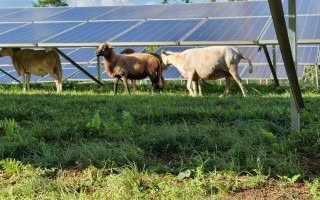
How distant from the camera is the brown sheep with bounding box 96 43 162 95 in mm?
13727

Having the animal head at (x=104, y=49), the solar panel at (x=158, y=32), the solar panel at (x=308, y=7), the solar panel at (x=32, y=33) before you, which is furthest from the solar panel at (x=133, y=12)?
the solar panel at (x=308, y=7)

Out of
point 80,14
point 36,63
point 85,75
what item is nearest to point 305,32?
point 36,63

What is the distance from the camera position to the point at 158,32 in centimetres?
1459

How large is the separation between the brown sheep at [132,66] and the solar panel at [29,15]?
5628 millimetres

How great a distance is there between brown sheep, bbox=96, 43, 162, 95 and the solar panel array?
43 cm

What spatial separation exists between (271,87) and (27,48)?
7.51m

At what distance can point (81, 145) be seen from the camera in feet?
15.0

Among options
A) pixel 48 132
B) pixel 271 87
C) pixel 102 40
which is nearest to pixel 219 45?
pixel 271 87

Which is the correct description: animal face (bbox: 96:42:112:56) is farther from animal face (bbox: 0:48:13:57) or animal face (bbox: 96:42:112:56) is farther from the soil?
the soil

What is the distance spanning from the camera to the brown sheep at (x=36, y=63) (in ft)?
49.7

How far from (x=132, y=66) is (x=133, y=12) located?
543cm

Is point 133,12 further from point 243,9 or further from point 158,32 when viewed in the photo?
point 158,32

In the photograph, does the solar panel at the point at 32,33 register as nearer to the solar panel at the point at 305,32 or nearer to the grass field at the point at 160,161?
the solar panel at the point at 305,32

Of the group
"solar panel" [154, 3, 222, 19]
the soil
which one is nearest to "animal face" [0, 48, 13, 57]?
"solar panel" [154, 3, 222, 19]
